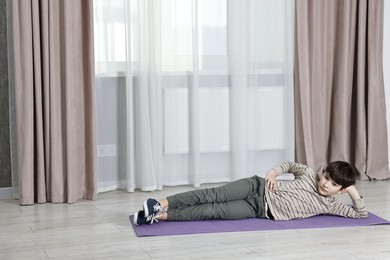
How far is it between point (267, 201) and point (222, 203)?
0.25 meters

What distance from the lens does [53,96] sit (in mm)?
3982

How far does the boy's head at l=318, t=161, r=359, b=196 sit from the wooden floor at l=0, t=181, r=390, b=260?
22cm

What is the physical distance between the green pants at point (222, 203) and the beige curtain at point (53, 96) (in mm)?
886

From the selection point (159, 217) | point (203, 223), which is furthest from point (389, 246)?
point (159, 217)

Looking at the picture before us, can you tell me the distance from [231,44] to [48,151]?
148 cm

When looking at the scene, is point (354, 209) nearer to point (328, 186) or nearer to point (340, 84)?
point (328, 186)

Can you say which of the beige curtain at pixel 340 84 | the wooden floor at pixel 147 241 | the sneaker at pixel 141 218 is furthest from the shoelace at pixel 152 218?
the beige curtain at pixel 340 84

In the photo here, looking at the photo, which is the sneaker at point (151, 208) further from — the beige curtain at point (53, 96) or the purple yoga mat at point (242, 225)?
the beige curtain at point (53, 96)

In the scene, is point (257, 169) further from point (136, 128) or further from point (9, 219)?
point (9, 219)

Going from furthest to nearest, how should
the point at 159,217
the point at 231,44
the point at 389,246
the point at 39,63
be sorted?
the point at 231,44, the point at 39,63, the point at 159,217, the point at 389,246

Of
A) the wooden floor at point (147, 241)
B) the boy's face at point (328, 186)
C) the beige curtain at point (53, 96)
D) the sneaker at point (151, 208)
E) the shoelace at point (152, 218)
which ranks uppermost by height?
the beige curtain at point (53, 96)

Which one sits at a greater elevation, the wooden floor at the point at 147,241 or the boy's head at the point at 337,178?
the boy's head at the point at 337,178

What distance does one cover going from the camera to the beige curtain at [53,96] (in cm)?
392

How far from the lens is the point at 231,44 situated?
179 inches
